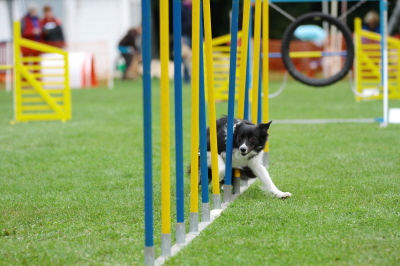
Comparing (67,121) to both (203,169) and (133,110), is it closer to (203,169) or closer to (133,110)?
(133,110)

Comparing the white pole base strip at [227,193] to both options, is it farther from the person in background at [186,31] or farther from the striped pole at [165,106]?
the person in background at [186,31]

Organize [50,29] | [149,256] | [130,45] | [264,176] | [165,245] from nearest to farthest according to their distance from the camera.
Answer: [149,256] < [165,245] < [264,176] < [50,29] < [130,45]

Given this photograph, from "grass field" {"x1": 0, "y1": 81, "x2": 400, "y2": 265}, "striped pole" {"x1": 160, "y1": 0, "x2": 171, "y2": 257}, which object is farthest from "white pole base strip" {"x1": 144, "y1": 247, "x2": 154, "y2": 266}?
"striped pole" {"x1": 160, "y1": 0, "x2": 171, "y2": 257}

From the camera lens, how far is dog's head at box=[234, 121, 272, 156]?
17.4 ft

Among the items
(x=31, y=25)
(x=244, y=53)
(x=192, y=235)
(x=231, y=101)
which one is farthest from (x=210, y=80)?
(x=31, y=25)

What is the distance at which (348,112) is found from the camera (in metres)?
12.2

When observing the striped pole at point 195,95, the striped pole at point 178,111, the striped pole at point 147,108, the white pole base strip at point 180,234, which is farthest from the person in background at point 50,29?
the striped pole at point 147,108

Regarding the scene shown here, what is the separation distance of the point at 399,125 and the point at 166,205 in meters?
6.89

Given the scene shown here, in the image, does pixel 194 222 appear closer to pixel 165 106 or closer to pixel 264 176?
pixel 165 106

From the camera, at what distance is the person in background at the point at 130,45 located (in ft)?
81.3

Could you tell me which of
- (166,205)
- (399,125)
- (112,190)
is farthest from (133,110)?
(166,205)

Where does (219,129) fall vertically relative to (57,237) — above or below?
above

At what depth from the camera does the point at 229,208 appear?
195 inches

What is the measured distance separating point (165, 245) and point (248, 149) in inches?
72.3
